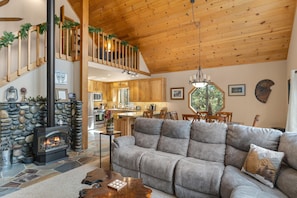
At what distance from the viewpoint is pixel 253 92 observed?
18.1ft

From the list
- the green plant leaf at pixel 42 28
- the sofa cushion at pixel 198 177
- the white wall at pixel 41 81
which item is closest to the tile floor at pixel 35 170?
the white wall at pixel 41 81

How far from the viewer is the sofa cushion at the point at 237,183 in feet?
Result: 6.02

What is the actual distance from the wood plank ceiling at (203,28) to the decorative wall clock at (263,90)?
704 mm

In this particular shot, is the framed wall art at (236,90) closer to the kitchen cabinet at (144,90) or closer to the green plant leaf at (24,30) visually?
the kitchen cabinet at (144,90)

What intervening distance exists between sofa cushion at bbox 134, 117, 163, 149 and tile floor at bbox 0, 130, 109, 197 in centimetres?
116

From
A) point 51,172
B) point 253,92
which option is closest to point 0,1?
point 51,172

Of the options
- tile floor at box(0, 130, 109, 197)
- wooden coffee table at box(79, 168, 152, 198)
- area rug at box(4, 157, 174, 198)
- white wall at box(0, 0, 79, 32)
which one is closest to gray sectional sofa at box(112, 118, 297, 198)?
area rug at box(4, 157, 174, 198)

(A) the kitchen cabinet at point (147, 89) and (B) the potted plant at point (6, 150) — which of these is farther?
(A) the kitchen cabinet at point (147, 89)

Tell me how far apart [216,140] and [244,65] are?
4.05m

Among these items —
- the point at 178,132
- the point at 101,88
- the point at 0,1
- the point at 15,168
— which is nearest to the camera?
the point at 178,132

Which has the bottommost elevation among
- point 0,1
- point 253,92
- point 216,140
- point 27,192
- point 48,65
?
point 27,192

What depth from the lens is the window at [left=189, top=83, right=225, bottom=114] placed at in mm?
6184

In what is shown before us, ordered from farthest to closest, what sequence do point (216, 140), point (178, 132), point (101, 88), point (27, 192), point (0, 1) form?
point (101, 88), point (0, 1), point (178, 132), point (216, 140), point (27, 192)

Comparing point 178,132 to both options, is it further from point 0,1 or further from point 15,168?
point 0,1
